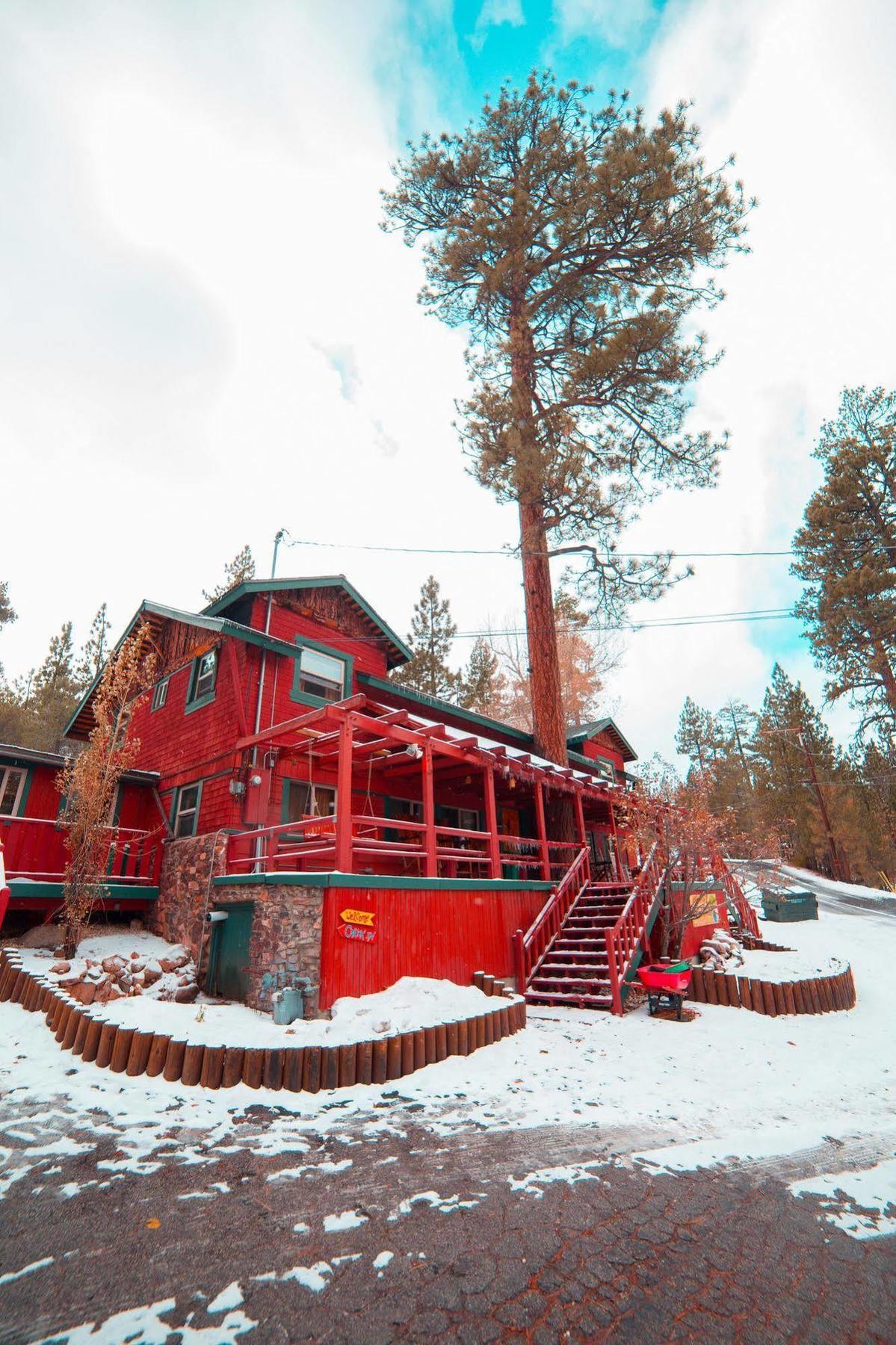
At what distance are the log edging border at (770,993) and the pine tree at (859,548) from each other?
59.9 feet

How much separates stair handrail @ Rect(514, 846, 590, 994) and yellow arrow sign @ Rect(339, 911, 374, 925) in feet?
11.7

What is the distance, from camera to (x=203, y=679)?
14.1m

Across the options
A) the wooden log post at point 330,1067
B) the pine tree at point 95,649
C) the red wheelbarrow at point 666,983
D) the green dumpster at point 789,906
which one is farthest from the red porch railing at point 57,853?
the pine tree at point 95,649

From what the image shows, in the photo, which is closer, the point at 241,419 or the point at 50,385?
the point at 50,385

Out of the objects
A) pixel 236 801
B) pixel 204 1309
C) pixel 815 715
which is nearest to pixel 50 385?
pixel 236 801

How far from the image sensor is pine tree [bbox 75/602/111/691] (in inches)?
1375

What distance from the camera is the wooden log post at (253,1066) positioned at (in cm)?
562

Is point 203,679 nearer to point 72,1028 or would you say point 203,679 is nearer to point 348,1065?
point 72,1028

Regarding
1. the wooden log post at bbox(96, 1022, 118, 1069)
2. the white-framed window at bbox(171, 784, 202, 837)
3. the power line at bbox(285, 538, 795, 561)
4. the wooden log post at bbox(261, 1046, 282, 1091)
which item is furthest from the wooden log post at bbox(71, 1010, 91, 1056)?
the power line at bbox(285, 538, 795, 561)

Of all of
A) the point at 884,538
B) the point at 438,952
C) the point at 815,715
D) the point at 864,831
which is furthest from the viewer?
the point at 815,715

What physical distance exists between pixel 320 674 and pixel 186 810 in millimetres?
4228

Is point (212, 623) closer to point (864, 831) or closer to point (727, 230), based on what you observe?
point (727, 230)

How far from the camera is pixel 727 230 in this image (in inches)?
585

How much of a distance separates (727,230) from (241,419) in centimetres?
1337
